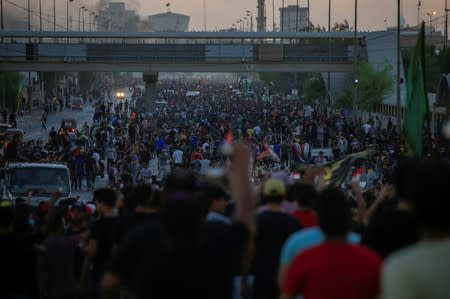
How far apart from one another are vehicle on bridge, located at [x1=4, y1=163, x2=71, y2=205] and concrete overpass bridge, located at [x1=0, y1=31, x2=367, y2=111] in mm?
49817

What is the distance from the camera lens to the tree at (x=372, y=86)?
64.6 meters

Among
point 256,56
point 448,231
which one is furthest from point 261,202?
point 256,56

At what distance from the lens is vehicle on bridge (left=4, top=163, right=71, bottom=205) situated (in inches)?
900

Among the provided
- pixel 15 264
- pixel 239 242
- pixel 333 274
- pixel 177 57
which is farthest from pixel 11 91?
pixel 333 274

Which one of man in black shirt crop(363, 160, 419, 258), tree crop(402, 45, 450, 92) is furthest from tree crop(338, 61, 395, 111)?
man in black shirt crop(363, 160, 419, 258)

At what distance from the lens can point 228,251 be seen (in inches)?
229

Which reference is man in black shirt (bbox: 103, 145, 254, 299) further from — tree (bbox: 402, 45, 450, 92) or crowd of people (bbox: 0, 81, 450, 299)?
tree (bbox: 402, 45, 450, 92)

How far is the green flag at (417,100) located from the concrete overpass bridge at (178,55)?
59.6 metres

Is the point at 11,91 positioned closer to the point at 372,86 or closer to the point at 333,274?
the point at 372,86

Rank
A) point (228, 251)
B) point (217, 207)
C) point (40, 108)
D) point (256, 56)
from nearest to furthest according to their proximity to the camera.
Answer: point (228, 251) < point (217, 207) < point (256, 56) < point (40, 108)

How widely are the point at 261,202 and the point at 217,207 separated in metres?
0.47

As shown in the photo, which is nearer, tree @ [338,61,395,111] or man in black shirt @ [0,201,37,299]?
man in black shirt @ [0,201,37,299]

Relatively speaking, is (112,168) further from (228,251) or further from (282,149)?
(228,251)

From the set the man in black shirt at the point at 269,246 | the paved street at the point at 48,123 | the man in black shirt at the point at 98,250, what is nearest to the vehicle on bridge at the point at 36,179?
the paved street at the point at 48,123
